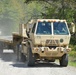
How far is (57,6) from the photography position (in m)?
40.3

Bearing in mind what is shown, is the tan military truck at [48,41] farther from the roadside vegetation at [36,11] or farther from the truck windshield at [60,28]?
the roadside vegetation at [36,11]

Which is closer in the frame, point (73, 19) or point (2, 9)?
point (73, 19)

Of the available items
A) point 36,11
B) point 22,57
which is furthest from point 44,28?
point 36,11

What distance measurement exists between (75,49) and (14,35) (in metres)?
10.7

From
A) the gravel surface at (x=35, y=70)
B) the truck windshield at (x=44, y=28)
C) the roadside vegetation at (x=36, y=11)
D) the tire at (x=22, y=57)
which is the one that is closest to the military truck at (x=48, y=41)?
the truck windshield at (x=44, y=28)

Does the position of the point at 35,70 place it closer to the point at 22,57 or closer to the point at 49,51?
the point at 49,51

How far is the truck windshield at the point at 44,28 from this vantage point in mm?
20953

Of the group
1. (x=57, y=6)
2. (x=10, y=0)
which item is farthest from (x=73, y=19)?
(x=10, y=0)

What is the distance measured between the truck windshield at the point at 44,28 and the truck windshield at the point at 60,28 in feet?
1.07

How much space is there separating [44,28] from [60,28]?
871 mm

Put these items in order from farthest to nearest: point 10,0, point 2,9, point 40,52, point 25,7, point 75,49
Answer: point 10,0
point 25,7
point 2,9
point 75,49
point 40,52

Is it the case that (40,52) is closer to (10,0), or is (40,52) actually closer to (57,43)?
(57,43)

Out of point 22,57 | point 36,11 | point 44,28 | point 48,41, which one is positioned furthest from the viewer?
point 36,11

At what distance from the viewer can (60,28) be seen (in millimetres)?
21219
